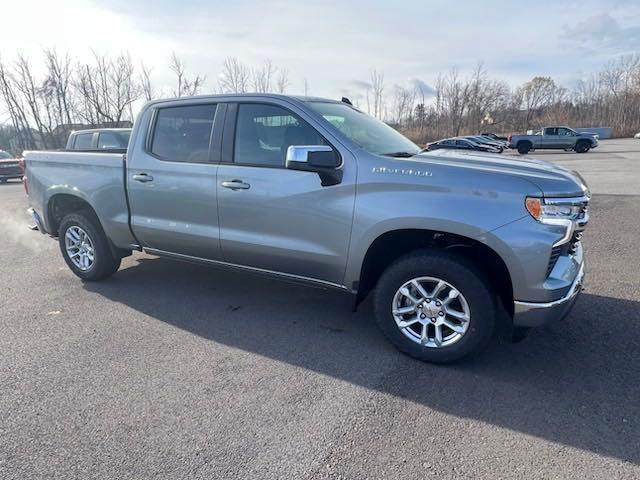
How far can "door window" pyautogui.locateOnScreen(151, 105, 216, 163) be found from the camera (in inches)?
159

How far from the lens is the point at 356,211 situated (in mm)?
3268

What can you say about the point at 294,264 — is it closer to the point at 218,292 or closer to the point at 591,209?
the point at 218,292

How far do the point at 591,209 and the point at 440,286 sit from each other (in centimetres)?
748

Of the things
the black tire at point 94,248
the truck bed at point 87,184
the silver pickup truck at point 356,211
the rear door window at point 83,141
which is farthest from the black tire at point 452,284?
the rear door window at point 83,141

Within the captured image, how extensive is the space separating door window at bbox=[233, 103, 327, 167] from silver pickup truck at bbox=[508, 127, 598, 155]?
33.1 metres

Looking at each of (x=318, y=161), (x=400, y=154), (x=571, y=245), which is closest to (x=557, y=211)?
(x=571, y=245)

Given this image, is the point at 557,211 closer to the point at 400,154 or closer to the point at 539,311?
the point at 539,311

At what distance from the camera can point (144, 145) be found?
4.37m

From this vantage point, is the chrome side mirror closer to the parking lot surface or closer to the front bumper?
the parking lot surface

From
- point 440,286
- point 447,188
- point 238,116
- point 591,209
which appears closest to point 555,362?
point 440,286

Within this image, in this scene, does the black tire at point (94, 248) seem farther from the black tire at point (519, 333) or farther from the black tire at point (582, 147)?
the black tire at point (582, 147)

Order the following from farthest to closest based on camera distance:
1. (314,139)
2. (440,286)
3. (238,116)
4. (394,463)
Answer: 1. (238,116)
2. (314,139)
3. (440,286)
4. (394,463)

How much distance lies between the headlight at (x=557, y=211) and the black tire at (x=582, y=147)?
34.7m

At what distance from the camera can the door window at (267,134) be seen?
3.58 metres
